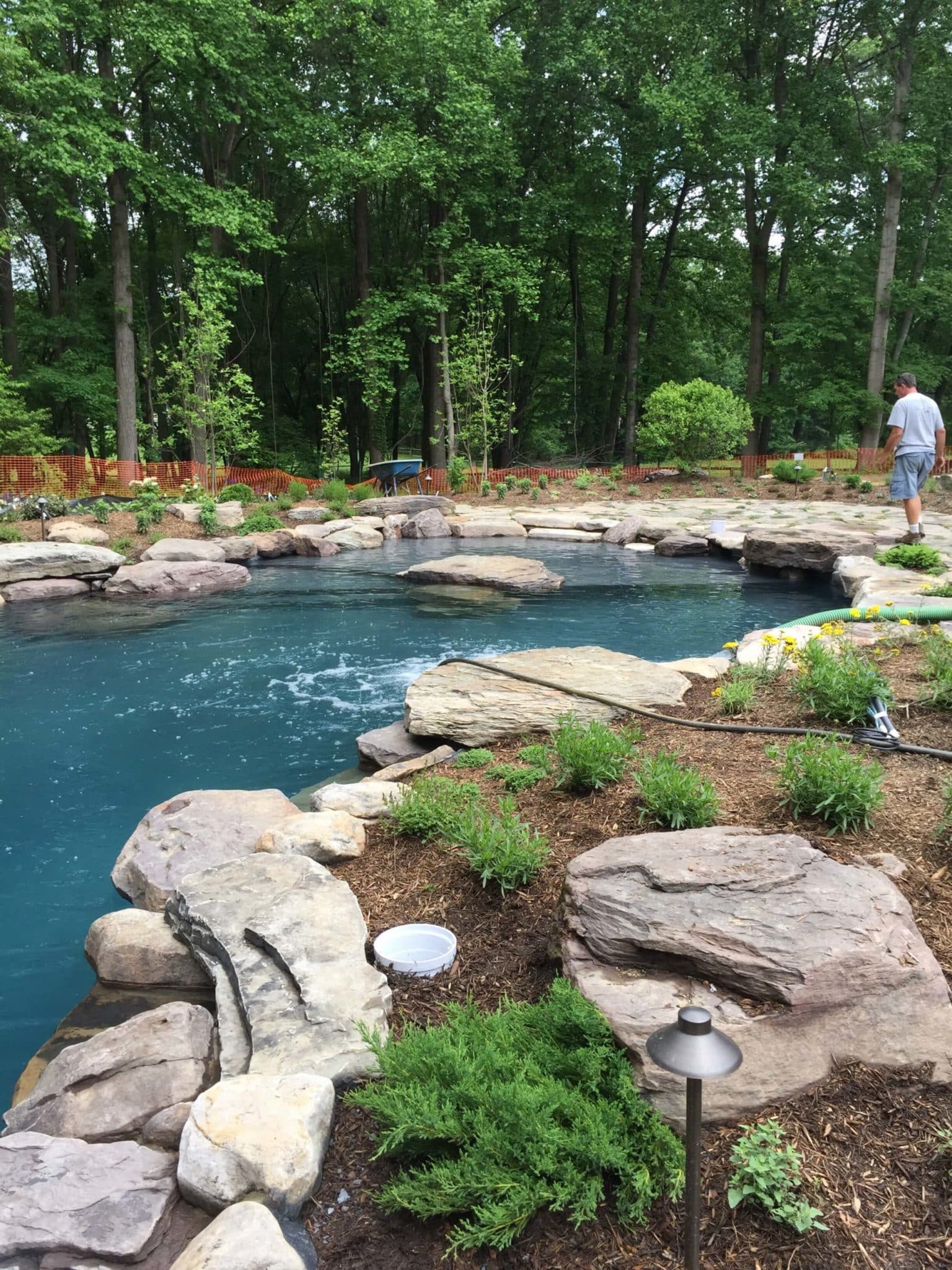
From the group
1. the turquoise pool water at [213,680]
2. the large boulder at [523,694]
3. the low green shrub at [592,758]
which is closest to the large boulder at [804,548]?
the turquoise pool water at [213,680]

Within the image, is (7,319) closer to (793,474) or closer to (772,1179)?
(793,474)

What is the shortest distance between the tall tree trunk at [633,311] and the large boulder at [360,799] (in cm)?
2060

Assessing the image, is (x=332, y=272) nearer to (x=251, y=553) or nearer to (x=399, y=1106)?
(x=251, y=553)

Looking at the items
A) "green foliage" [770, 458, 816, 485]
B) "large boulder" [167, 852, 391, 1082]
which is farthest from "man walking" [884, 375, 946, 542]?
"green foliage" [770, 458, 816, 485]

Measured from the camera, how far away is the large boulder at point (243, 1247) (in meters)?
1.72

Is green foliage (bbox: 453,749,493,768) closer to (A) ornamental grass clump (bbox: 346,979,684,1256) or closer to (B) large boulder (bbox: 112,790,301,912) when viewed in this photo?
(B) large boulder (bbox: 112,790,301,912)

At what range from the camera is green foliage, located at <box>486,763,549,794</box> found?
3.84 metres

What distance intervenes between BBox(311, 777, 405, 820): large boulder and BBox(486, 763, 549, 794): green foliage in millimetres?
474

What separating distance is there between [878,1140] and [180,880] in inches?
105

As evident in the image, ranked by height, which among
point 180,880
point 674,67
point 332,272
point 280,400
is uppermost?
point 674,67

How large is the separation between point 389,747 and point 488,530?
1077cm

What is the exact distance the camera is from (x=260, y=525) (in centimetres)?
1453

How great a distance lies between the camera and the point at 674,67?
68.4ft

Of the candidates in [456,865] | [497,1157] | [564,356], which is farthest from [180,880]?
[564,356]
